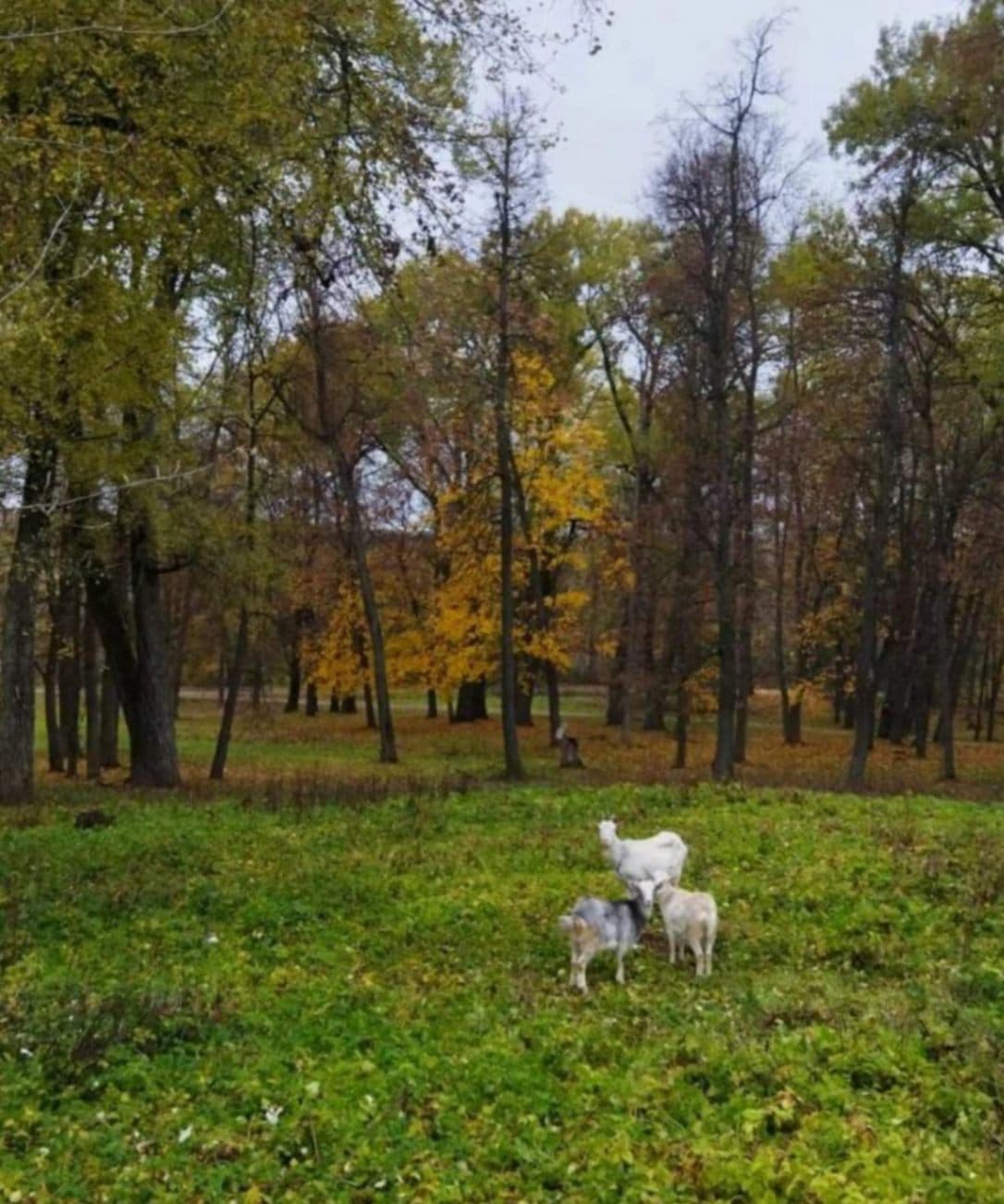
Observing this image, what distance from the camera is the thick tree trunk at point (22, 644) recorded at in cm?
1388

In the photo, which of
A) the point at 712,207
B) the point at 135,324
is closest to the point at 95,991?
the point at 135,324

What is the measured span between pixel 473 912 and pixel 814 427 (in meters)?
20.0

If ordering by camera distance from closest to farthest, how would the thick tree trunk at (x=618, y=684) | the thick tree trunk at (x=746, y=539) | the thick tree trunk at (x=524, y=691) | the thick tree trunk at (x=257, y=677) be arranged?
1. the thick tree trunk at (x=746, y=539)
2. the thick tree trunk at (x=618, y=684)
3. the thick tree trunk at (x=257, y=677)
4. the thick tree trunk at (x=524, y=691)

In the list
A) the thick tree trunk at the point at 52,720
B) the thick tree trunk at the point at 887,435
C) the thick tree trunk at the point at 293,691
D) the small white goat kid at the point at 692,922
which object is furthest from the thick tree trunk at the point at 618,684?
the small white goat kid at the point at 692,922

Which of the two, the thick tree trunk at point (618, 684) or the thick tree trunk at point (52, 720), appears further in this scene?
the thick tree trunk at point (618, 684)

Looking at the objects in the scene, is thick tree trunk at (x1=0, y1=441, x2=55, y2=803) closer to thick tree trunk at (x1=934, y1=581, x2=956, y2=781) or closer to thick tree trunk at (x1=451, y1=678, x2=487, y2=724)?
thick tree trunk at (x1=934, y1=581, x2=956, y2=781)

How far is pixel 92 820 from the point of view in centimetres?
1328

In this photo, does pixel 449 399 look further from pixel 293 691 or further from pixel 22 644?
pixel 293 691

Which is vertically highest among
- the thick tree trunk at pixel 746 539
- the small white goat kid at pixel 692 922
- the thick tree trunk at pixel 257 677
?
the thick tree trunk at pixel 746 539

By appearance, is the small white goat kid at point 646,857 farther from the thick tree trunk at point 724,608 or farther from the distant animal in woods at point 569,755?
the distant animal in woods at point 569,755

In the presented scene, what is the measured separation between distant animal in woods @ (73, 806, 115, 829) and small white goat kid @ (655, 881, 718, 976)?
8137 millimetres

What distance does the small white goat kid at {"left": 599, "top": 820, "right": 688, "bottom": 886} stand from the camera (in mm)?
9281

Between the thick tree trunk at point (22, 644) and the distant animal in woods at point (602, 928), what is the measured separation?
363 inches

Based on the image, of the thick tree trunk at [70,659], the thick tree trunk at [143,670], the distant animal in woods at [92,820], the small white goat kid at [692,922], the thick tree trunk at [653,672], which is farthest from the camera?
the thick tree trunk at [653,672]
